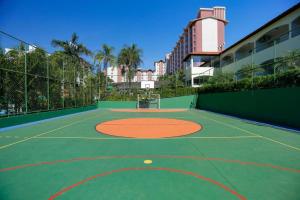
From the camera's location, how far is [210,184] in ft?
10.4

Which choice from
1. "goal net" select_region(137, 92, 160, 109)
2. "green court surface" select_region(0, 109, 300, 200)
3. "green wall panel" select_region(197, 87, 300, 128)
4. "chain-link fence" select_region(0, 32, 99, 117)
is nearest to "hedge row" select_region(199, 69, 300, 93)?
"green wall panel" select_region(197, 87, 300, 128)

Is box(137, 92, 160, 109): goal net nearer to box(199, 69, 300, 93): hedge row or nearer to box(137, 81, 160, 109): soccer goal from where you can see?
box(137, 81, 160, 109): soccer goal

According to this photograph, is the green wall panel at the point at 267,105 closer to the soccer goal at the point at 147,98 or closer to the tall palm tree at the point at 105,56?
the soccer goal at the point at 147,98

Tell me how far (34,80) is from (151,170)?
1026 cm

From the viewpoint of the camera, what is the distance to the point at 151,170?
12.5 feet

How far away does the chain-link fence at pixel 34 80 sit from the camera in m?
8.88

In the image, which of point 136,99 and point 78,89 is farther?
point 136,99

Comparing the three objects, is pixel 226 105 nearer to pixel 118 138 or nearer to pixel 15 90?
pixel 118 138

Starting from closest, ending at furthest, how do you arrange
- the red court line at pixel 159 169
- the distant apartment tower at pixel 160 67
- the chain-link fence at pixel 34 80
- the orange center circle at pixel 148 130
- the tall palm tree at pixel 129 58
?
1. the red court line at pixel 159 169
2. the orange center circle at pixel 148 130
3. the chain-link fence at pixel 34 80
4. the tall palm tree at pixel 129 58
5. the distant apartment tower at pixel 160 67

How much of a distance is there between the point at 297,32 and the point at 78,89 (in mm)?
19562

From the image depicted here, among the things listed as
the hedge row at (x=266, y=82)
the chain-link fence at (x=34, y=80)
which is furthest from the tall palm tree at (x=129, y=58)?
the hedge row at (x=266, y=82)

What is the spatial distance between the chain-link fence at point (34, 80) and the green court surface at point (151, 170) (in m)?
3.99

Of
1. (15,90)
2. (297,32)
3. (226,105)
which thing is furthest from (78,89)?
(297,32)

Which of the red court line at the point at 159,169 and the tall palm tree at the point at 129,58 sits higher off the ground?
the tall palm tree at the point at 129,58
